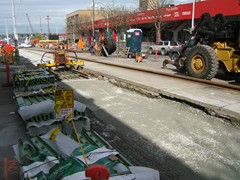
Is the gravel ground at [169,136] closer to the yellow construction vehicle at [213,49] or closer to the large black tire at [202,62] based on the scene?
the large black tire at [202,62]

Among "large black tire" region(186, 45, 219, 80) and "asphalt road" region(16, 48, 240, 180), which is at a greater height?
"large black tire" region(186, 45, 219, 80)

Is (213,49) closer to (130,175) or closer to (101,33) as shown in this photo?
(130,175)

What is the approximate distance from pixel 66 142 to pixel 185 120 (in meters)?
3.32

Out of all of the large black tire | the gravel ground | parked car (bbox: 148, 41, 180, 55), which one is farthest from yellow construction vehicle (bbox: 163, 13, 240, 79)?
parked car (bbox: 148, 41, 180, 55)

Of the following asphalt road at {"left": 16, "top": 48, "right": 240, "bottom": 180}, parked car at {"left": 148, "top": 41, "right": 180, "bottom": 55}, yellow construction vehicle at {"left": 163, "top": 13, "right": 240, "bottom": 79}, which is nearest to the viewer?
asphalt road at {"left": 16, "top": 48, "right": 240, "bottom": 180}

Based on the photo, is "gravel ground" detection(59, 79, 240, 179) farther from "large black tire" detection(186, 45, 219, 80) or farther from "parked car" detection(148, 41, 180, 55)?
"parked car" detection(148, 41, 180, 55)

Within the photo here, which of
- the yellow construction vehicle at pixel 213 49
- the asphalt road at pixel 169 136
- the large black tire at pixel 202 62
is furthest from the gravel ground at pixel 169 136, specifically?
the yellow construction vehicle at pixel 213 49

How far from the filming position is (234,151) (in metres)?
4.71

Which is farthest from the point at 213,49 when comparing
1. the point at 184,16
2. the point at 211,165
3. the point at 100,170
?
the point at 184,16

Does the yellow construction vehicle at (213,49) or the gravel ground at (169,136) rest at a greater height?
the yellow construction vehicle at (213,49)

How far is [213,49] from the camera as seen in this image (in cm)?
1130

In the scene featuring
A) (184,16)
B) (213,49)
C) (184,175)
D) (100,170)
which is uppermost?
(184,16)

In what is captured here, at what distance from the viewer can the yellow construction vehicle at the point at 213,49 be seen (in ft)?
35.4

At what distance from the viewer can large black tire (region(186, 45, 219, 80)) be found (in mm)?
10945
